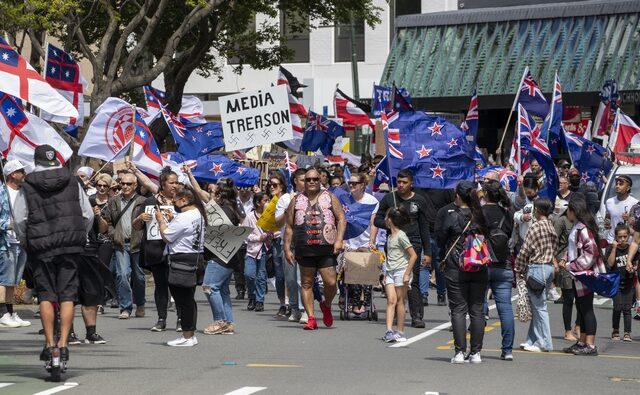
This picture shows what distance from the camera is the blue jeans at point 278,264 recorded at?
17.3m

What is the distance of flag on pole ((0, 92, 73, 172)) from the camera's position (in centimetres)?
1280

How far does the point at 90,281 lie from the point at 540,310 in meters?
4.39

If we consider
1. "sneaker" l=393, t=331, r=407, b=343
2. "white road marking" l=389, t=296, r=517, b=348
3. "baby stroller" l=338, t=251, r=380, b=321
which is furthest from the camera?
"baby stroller" l=338, t=251, r=380, b=321

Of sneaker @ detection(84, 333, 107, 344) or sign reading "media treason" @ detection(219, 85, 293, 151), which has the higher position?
sign reading "media treason" @ detection(219, 85, 293, 151)

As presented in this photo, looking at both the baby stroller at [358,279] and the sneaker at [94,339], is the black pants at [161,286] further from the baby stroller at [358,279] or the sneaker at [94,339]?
the baby stroller at [358,279]

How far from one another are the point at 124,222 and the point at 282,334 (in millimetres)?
2879

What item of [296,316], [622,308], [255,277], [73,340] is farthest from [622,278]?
[73,340]

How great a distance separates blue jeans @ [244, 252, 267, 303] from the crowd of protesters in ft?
0.06

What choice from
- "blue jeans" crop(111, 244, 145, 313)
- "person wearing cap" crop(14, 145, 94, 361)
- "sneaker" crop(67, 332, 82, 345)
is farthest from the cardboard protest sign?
"person wearing cap" crop(14, 145, 94, 361)

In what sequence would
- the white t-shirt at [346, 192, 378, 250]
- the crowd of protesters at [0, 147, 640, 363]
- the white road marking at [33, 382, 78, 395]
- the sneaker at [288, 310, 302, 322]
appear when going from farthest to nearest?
the white t-shirt at [346, 192, 378, 250]
the sneaker at [288, 310, 302, 322]
the crowd of protesters at [0, 147, 640, 363]
the white road marking at [33, 382, 78, 395]

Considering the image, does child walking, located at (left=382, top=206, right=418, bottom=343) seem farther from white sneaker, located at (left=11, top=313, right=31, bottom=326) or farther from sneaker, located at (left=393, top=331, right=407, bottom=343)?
white sneaker, located at (left=11, top=313, right=31, bottom=326)

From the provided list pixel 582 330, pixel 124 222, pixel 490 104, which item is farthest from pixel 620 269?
pixel 490 104

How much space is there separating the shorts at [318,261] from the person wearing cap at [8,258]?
3025 millimetres

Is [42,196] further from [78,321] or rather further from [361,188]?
[361,188]
